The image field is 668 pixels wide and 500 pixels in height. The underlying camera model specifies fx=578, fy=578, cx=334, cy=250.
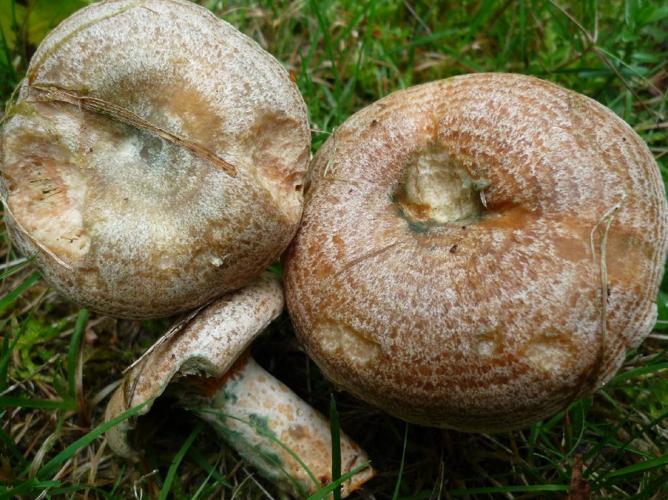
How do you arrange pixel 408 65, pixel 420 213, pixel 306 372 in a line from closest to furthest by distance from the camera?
pixel 420 213 < pixel 306 372 < pixel 408 65

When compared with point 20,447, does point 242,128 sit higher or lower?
higher

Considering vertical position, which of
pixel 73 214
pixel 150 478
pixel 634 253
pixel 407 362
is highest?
pixel 73 214

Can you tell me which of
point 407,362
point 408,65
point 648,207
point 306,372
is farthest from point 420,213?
point 408,65

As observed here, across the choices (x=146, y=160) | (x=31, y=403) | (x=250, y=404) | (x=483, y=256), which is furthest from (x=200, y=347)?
(x=483, y=256)

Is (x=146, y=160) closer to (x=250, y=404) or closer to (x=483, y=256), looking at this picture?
(x=250, y=404)

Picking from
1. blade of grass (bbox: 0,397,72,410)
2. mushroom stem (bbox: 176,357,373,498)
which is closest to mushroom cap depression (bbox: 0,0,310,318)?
mushroom stem (bbox: 176,357,373,498)

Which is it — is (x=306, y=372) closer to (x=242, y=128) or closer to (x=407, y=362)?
(x=407, y=362)

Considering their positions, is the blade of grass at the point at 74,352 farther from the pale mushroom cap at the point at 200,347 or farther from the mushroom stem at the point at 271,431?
the mushroom stem at the point at 271,431
